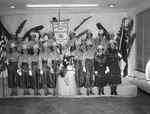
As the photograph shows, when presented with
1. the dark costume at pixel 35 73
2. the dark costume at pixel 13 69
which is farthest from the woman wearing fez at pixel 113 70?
the dark costume at pixel 13 69

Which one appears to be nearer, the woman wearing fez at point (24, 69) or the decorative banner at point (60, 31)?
the woman wearing fez at point (24, 69)

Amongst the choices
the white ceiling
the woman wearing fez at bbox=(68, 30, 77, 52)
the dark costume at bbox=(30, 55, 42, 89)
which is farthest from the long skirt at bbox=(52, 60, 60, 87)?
the white ceiling

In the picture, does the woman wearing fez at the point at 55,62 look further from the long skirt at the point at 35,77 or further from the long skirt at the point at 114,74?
the long skirt at the point at 114,74

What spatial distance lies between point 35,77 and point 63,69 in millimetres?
817

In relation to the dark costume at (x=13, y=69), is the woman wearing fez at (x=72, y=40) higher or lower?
higher

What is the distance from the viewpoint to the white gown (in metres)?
5.22

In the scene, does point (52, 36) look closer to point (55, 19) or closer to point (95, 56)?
point (55, 19)

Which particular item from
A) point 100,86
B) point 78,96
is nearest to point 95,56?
point 100,86

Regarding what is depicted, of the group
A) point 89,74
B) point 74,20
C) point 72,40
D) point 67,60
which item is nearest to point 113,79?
point 89,74

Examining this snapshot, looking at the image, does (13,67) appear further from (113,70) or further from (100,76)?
(113,70)

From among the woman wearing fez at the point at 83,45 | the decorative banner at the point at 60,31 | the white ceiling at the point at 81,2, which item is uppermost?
the white ceiling at the point at 81,2

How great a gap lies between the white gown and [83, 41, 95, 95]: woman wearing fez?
367 mm

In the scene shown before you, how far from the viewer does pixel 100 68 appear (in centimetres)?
520

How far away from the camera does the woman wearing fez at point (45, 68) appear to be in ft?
17.0
